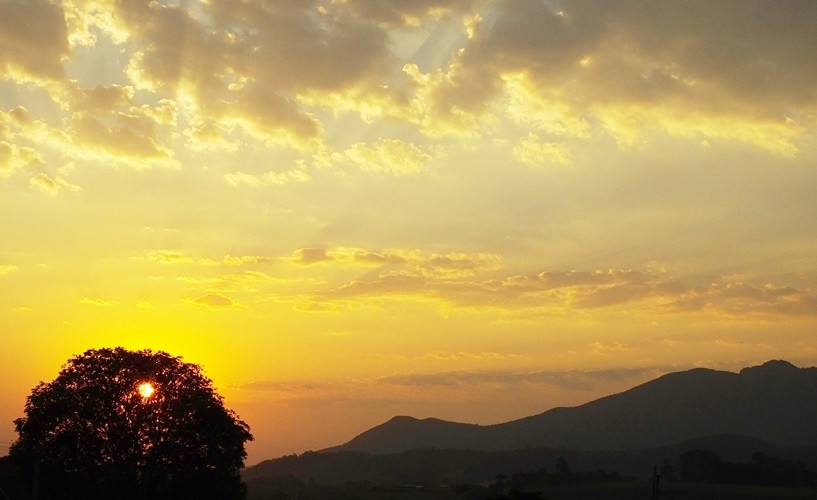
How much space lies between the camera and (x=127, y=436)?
62.6 metres

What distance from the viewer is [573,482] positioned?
17238 cm

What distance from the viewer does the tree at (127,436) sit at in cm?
6075

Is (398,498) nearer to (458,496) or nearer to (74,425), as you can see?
(458,496)

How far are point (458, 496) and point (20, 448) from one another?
102523 mm

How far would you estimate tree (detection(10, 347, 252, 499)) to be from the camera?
6075 cm

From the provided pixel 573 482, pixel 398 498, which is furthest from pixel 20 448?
pixel 573 482

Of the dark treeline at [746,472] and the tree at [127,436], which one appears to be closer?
the tree at [127,436]

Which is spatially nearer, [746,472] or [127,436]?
[127,436]

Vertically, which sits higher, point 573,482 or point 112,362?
point 112,362

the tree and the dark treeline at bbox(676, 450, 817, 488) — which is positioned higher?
the tree

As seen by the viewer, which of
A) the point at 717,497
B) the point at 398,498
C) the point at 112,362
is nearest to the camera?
the point at 112,362

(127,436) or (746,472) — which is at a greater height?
(127,436)

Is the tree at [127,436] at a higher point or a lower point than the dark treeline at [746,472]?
higher

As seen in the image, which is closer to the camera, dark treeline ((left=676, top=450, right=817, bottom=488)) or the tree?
the tree
